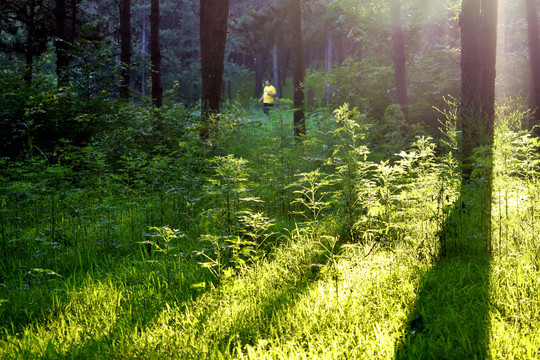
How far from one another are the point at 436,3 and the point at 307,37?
65.6 feet

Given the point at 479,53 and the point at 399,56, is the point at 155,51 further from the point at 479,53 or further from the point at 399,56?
the point at 479,53

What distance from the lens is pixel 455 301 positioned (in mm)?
3273

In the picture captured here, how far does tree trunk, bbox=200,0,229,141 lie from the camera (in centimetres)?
1055

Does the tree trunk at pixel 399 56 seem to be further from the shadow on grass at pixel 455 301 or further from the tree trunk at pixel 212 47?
the shadow on grass at pixel 455 301

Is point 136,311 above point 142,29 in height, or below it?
below

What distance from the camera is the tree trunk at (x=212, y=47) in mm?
10547

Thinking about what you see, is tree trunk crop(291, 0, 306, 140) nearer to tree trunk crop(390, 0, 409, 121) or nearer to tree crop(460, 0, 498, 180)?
tree trunk crop(390, 0, 409, 121)

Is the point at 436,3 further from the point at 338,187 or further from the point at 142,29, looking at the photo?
the point at 142,29

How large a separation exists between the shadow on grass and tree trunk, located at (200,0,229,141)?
23.3ft

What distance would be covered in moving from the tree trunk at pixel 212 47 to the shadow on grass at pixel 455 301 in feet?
23.3

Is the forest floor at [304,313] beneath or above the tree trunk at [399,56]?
beneath

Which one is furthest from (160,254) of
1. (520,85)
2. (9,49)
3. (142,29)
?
(142,29)

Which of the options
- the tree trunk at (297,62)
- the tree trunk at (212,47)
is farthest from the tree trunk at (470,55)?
the tree trunk at (297,62)

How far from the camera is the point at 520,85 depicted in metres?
22.6
